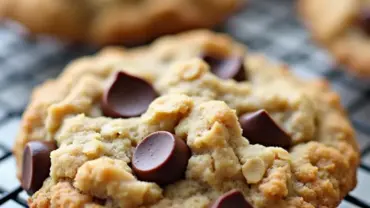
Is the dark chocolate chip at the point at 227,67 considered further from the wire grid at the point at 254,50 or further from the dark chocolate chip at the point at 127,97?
the wire grid at the point at 254,50

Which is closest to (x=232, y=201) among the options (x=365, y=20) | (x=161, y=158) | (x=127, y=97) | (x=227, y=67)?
(x=161, y=158)

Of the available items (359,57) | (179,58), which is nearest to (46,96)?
(179,58)

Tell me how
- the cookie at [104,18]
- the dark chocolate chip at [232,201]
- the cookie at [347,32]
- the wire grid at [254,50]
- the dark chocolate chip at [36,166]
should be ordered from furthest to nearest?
the cookie at [104,18], the cookie at [347,32], the wire grid at [254,50], the dark chocolate chip at [36,166], the dark chocolate chip at [232,201]

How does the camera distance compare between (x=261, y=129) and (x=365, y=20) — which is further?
(x=365, y=20)

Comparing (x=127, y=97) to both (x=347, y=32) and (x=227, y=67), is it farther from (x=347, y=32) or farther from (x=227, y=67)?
(x=347, y=32)

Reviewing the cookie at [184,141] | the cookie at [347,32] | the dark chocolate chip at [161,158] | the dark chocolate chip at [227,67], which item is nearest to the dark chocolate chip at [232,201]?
the cookie at [184,141]

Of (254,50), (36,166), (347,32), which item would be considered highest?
(36,166)

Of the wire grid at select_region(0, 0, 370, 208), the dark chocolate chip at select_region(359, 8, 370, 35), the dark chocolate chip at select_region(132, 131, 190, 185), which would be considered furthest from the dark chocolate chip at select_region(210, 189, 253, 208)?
the dark chocolate chip at select_region(359, 8, 370, 35)

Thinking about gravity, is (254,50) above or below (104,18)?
below
